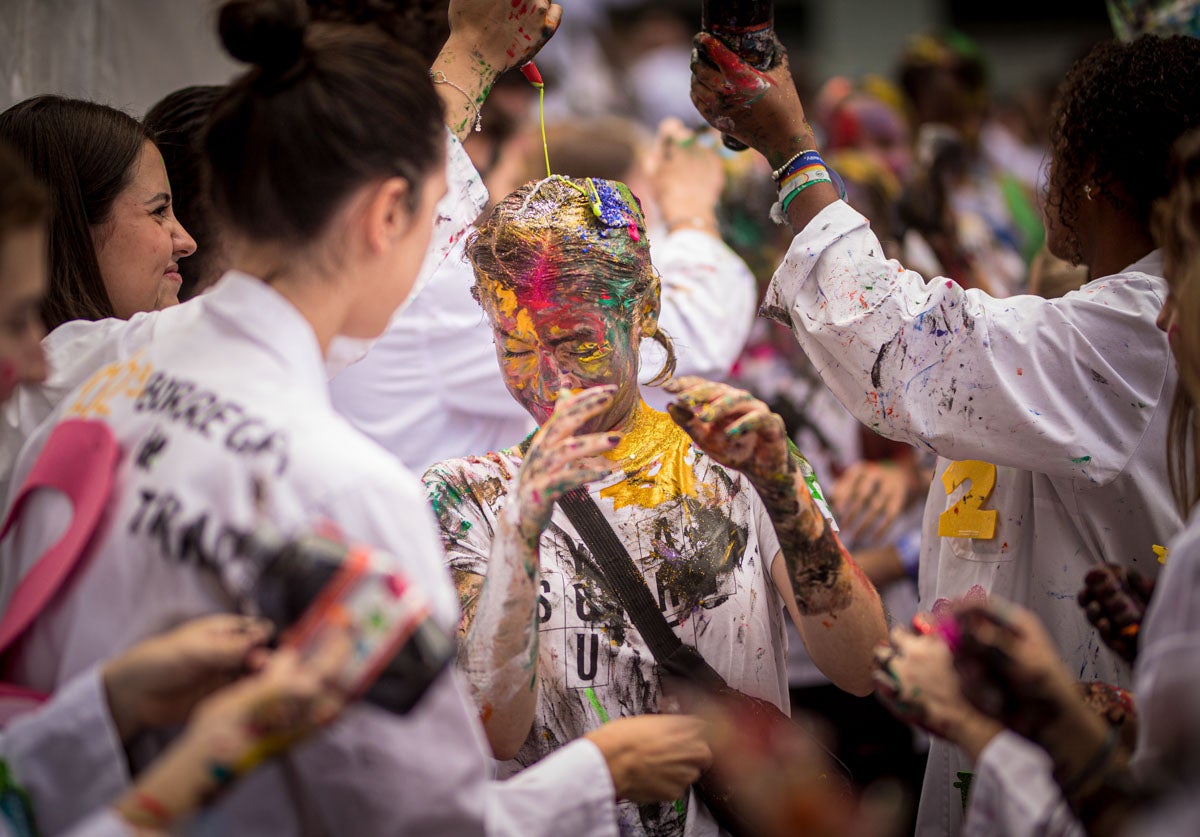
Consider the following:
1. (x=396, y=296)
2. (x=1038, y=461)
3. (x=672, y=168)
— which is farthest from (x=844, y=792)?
(x=672, y=168)

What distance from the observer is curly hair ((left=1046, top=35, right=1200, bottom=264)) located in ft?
7.17

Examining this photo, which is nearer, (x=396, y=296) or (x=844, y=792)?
(x=396, y=296)

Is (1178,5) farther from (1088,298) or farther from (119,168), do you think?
(119,168)

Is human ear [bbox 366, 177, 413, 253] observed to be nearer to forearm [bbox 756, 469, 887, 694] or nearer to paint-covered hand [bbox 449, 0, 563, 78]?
forearm [bbox 756, 469, 887, 694]

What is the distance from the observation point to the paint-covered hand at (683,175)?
3.64m

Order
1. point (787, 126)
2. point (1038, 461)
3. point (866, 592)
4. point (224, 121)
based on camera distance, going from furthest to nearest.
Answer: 1. point (787, 126)
2. point (1038, 461)
3. point (866, 592)
4. point (224, 121)

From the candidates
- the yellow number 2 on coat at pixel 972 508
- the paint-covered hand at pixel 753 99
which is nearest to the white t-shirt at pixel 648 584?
the yellow number 2 on coat at pixel 972 508

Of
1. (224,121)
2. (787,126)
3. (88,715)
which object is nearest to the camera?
(88,715)

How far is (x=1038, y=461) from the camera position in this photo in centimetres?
214

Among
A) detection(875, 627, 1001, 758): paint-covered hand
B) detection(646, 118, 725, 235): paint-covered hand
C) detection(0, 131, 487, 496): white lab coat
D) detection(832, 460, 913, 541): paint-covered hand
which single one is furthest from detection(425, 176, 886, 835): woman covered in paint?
detection(646, 118, 725, 235): paint-covered hand

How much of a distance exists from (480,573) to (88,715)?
809mm

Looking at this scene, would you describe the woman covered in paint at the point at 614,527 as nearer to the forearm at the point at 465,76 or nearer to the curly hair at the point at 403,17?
the forearm at the point at 465,76

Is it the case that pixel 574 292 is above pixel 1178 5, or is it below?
below

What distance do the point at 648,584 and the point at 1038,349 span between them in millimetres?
853
